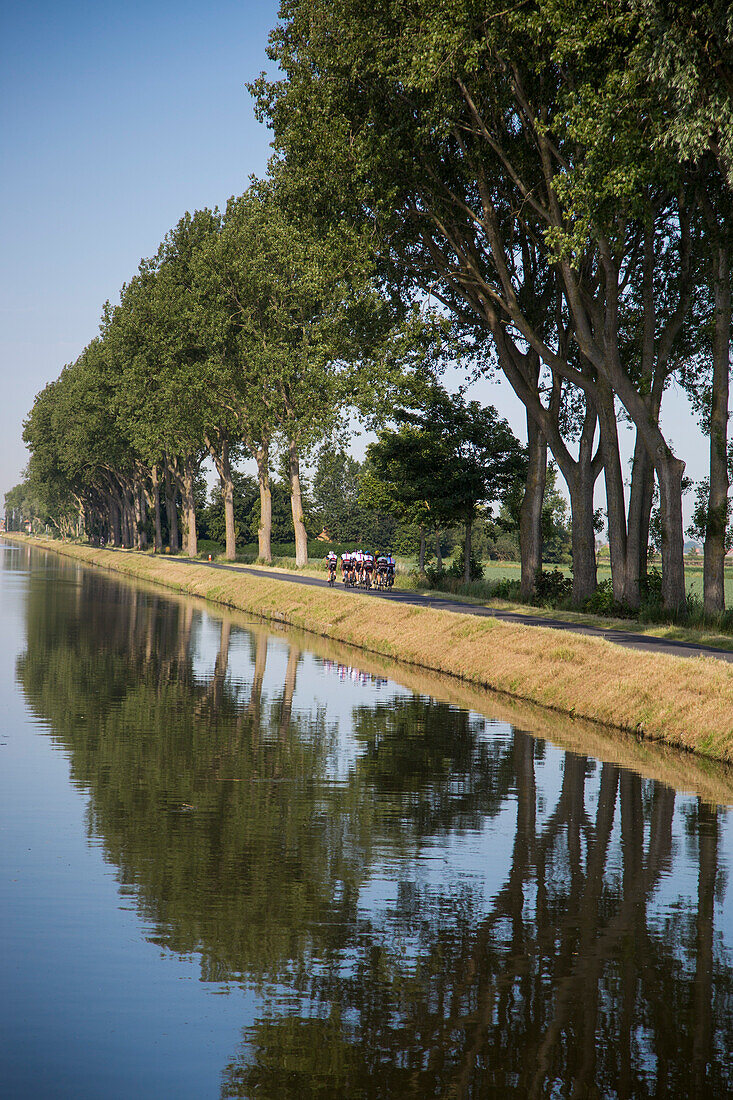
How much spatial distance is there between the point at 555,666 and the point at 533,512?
1547cm

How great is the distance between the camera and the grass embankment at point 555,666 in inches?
695

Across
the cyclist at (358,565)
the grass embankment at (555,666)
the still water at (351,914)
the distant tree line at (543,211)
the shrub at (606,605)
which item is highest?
the distant tree line at (543,211)

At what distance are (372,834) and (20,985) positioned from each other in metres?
4.85

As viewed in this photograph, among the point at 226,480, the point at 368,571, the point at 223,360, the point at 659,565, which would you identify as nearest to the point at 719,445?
the point at 659,565

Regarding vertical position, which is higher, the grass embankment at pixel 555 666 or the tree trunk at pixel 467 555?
the tree trunk at pixel 467 555

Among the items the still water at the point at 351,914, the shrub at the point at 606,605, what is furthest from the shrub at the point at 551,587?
the still water at the point at 351,914

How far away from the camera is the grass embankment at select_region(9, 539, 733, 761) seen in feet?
57.9

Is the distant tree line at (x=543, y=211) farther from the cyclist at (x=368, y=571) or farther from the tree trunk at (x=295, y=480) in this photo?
the tree trunk at (x=295, y=480)

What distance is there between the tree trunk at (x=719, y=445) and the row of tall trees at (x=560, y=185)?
0.05m

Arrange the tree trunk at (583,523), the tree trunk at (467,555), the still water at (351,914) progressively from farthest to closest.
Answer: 1. the tree trunk at (467,555)
2. the tree trunk at (583,523)
3. the still water at (351,914)

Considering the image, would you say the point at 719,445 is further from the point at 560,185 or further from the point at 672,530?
the point at 560,185

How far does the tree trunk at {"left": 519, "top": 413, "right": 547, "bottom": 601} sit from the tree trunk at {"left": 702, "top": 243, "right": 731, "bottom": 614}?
7.19 m

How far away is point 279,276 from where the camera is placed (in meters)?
61.2

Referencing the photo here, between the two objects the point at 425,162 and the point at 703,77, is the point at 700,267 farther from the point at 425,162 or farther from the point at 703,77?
the point at 703,77
